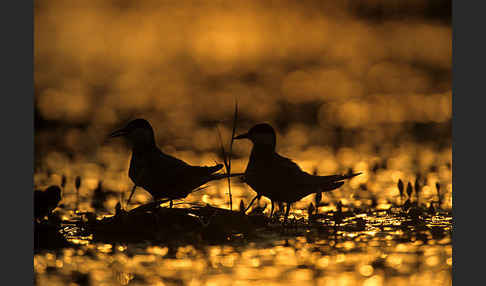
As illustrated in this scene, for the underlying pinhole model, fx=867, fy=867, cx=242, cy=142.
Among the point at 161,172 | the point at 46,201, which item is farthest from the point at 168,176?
the point at 46,201

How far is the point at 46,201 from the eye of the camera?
9.34 meters

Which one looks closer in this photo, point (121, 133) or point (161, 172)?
point (161, 172)

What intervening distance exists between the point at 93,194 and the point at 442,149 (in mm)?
5353

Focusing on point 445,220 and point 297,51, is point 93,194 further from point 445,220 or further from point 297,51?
point 297,51

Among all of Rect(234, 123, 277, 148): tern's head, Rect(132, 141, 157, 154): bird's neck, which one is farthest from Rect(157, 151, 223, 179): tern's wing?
Rect(234, 123, 277, 148): tern's head

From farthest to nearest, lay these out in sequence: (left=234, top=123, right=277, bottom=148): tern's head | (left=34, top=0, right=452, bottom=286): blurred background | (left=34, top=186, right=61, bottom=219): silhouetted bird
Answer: (left=234, top=123, right=277, bottom=148): tern's head < (left=34, top=186, right=61, bottom=219): silhouetted bird < (left=34, top=0, right=452, bottom=286): blurred background

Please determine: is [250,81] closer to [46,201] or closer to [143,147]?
[143,147]

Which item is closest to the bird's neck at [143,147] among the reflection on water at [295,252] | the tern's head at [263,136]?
the reflection on water at [295,252]

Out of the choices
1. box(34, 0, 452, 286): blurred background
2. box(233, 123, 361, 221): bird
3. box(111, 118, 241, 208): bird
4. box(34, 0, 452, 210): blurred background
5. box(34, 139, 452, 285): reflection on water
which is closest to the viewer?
box(34, 139, 452, 285): reflection on water

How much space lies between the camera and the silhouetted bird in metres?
9.28

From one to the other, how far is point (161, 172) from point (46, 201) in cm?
127

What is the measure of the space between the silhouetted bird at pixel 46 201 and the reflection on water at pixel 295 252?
37cm

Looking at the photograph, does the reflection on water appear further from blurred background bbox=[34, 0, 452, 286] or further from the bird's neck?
the bird's neck

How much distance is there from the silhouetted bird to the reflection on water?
365 mm
